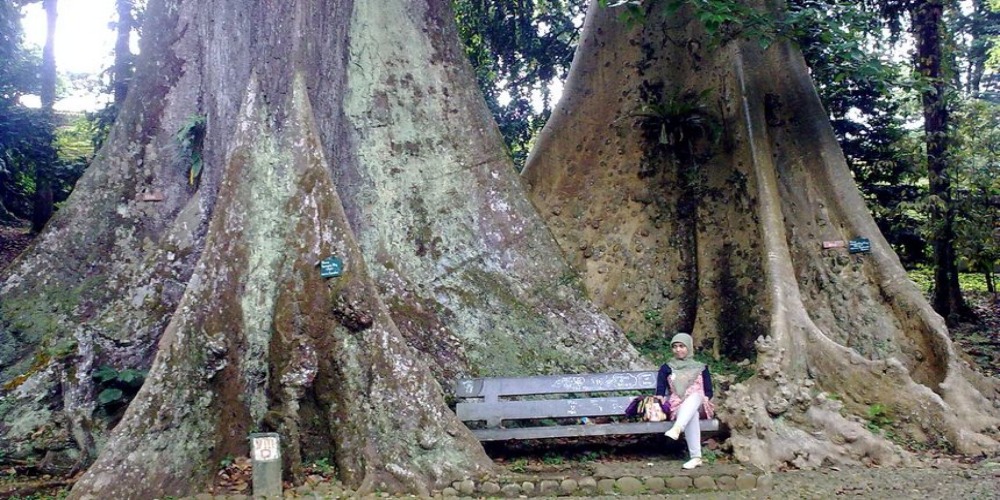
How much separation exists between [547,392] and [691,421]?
109cm

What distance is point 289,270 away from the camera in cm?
556

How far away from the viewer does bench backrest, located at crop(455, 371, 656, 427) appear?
585 centimetres

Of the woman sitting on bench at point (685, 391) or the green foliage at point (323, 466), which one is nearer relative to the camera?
the green foliage at point (323, 466)

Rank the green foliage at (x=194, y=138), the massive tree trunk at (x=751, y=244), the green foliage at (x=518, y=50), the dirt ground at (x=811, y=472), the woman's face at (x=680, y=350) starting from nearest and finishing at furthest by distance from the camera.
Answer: the dirt ground at (x=811, y=472) → the woman's face at (x=680, y=350) → the massive tree trunk at (x=751, y=244) → the green foliage at (x=194, y=138) → the green foliage at (x=518, y=50)

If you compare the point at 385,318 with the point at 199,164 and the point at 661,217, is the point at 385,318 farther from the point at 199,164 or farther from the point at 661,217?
the point at 661,217

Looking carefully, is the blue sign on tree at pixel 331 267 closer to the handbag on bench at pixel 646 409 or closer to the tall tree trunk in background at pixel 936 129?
the handbag on bench at pixel 646 409

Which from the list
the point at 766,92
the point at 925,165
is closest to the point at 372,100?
the point at 766,92

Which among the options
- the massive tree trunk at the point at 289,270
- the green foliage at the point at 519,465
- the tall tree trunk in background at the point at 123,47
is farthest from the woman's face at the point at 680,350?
the tall tree trunk in background at the point at 123,47

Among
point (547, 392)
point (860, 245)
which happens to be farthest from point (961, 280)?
point (547, 392)

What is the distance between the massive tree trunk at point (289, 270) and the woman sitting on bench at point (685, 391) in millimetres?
1164

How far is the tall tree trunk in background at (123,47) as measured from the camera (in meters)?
11.7

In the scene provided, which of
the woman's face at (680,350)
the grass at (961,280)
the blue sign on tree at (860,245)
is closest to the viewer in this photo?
the woman's face at (680,350)

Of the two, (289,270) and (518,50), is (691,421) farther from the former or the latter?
(518,50)

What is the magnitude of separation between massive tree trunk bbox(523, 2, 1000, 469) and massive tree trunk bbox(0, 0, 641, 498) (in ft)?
5.22
